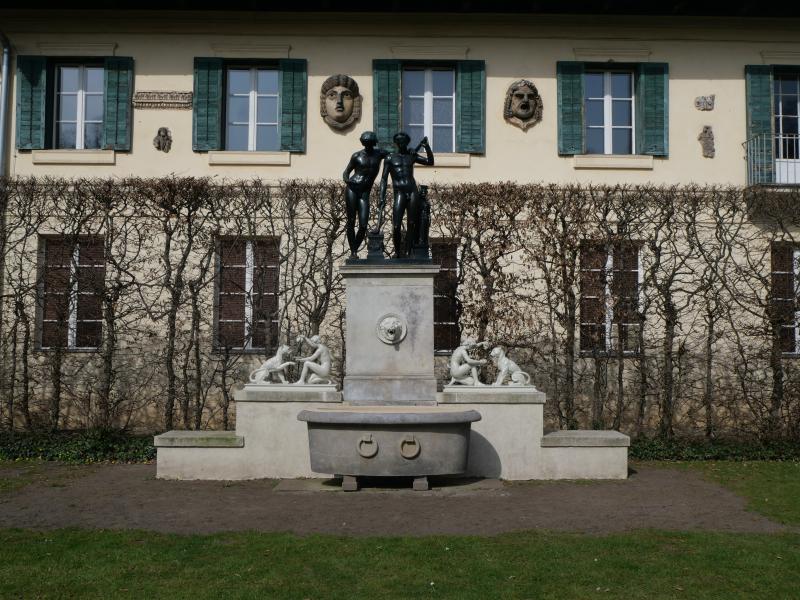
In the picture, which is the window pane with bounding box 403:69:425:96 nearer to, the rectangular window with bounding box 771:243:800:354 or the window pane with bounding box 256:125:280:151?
the window pane with bounding box 256:125:280:151

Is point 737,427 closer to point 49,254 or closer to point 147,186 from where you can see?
point 147,186

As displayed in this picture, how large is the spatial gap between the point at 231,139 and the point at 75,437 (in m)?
6.09

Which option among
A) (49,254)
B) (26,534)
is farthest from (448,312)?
(26,534)

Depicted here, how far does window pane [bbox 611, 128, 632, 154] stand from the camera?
593 inches

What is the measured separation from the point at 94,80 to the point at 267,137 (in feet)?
10.9

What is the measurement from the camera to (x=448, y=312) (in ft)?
43.0

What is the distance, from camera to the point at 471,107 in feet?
48.2

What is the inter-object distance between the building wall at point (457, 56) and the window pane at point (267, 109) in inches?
28.7

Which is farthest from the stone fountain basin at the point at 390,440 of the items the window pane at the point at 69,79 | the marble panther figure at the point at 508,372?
the window pane at the point at 69,79

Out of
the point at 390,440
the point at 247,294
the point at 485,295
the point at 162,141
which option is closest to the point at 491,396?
the point at 390,440

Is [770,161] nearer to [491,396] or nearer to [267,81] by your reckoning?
[491,396]

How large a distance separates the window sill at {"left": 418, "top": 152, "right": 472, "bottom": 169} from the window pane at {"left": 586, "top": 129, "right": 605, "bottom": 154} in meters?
2.27

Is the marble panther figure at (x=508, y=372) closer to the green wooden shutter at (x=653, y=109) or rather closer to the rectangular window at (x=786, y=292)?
the rectangular window at (x=786, y=292)

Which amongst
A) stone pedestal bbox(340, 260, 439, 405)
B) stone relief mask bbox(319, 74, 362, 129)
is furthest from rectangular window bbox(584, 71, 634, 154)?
stone pedestal bbox(340, 260, 439, 405)
